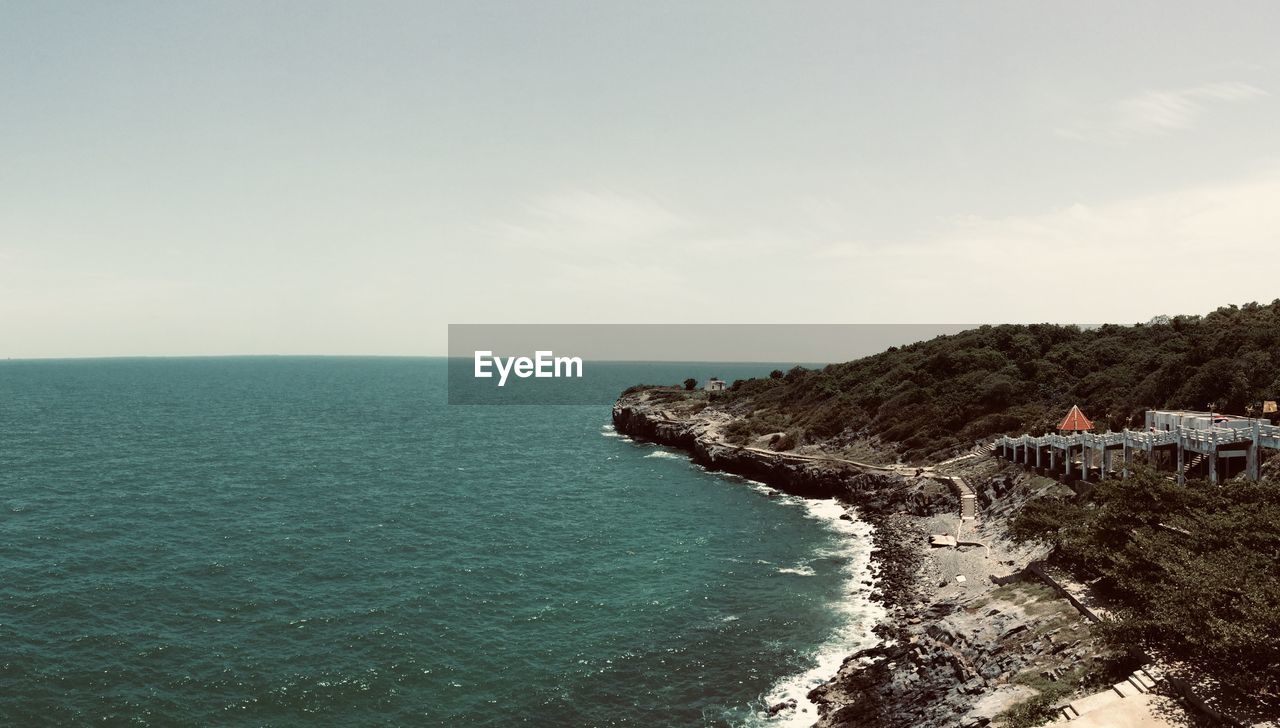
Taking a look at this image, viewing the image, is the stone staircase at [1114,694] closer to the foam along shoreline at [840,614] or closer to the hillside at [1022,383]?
the foam along shoreline at [840,614]

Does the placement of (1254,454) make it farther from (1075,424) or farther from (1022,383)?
(1022,383)

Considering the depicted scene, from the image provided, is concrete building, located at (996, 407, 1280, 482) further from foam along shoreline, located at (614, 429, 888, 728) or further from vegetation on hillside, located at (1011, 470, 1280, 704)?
foam along shoreline, located at (614, 429, 888, 728)

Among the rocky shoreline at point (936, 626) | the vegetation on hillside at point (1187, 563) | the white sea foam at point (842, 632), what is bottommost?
the white sea foam at point (842, 632)

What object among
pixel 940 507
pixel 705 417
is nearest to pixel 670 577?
pixel 940 507

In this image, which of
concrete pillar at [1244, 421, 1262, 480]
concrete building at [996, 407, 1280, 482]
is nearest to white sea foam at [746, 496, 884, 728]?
concrete building at [996, 407, 1280, 482]

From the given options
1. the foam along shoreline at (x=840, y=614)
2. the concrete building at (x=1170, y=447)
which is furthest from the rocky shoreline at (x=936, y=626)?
the concrete building at (x=1170, y=447)

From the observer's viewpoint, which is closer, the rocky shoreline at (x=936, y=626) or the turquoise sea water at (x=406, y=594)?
the rocky shoreline at (x=936, y=626)

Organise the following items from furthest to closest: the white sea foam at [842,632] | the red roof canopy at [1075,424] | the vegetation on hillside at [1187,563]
Result: the red roof canopy at [1075,424] < the white sea foam at [842,632] < the vegetation on hillside at [1187,563]

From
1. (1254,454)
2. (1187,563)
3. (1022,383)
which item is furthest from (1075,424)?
(1022,383)
